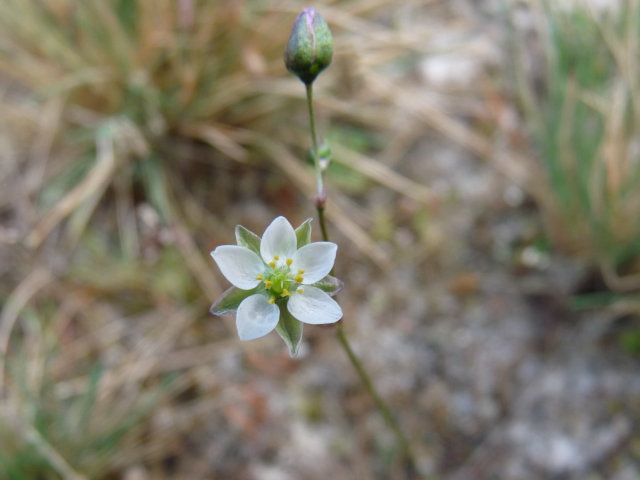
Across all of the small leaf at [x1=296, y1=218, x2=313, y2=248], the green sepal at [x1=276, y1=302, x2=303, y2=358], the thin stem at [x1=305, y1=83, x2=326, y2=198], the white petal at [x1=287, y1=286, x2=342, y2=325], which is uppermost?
the thin stem at [x1=305, y1=83, x2=326, y2=198]

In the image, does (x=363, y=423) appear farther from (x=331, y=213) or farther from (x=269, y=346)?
(x=331, y=213)

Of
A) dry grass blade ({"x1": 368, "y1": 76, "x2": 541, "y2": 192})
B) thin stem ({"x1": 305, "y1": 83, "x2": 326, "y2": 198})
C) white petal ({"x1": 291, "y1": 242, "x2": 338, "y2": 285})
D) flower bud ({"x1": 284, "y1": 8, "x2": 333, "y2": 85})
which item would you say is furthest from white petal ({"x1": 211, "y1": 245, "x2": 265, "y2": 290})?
dry grass blade ({"x1": 368, "y1": 76, "x2": 541, "y2": 192})

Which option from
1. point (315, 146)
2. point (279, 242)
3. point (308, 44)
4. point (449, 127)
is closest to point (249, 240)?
point (279, 242)

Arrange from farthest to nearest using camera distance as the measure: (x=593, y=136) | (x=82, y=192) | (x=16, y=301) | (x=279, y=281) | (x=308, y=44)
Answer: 1. (x=82, y=192)
2. (x=16, y=301)
3. (x=593, y=136)
4. (x=279, y=281)
5. (x=308, y=44)

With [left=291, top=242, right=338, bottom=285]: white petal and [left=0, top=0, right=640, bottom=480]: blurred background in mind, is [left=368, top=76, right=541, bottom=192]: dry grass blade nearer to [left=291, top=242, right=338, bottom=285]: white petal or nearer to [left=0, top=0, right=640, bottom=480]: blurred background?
[left=0, top=0, right=640, bottom=480]: blurred background

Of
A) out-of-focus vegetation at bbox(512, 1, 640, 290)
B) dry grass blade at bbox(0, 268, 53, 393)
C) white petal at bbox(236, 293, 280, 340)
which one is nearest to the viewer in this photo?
white petal at bbox(236, 293, 280, 340)

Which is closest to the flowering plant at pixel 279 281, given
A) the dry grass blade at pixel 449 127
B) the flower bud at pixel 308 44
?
the flower bud at pixel 308 44

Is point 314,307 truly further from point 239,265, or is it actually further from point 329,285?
point 239,265
